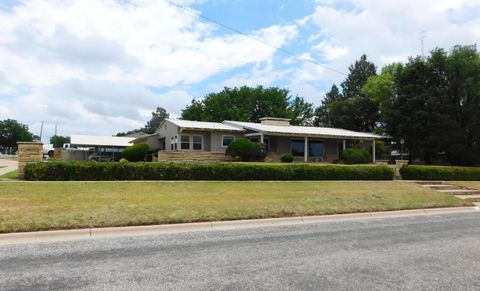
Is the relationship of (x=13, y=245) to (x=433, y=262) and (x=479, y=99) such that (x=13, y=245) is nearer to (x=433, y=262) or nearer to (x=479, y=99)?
(x=433, y=262)

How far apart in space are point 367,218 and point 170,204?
599 cm

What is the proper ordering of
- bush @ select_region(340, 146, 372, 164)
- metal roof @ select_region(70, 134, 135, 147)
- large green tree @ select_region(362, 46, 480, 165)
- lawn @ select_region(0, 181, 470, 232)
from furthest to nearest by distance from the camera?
metal roof @ select_region(70, 134, 135, 147) < large green tree @ select_region(362, 46, 480, 165) < bush @ select_region(340, 146, 372, 164) < lawn @ select_region(0, 181, 470, 232)

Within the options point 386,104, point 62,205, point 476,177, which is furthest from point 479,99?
point 62,205

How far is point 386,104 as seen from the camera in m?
45.0

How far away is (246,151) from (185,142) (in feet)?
19.0

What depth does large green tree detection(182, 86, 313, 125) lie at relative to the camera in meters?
61.1

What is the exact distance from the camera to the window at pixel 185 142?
3164 centimetres

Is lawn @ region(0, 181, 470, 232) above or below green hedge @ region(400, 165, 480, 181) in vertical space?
below

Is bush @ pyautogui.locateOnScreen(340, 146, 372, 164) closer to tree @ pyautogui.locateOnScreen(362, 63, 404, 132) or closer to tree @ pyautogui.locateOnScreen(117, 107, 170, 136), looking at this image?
tree @ pyautogui.locateOnScreen(362, 63, 404, 132)

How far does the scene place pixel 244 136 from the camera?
108 ft

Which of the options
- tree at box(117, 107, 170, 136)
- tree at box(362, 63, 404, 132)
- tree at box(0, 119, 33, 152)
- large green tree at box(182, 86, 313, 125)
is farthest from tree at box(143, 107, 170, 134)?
tree at box(362, 63, 404, 132)

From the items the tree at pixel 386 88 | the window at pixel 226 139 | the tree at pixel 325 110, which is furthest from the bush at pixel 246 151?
the tree at pixel 325 110

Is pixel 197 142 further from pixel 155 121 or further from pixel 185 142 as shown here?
pixel 155 121

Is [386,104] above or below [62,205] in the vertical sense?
above
